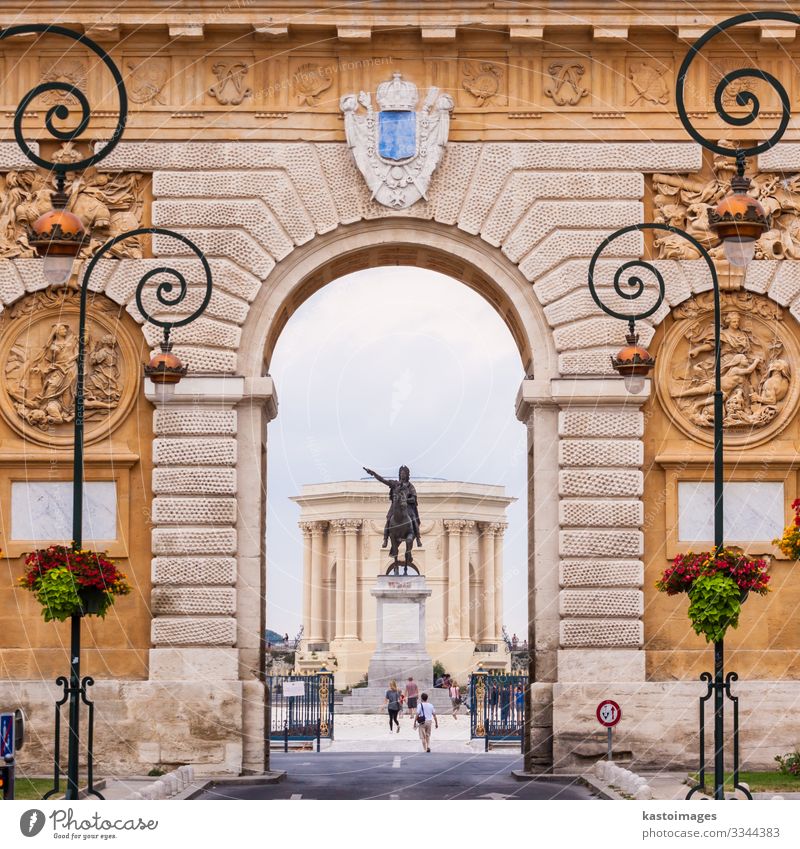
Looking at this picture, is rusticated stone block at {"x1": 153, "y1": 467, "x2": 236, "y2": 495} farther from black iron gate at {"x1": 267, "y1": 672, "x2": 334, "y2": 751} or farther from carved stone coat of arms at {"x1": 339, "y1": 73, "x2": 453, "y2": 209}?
black iron gate at {"x1": 267, "y1": 672, "x2": 334, "y2": 751}

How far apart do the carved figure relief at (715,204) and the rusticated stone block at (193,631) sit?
9077 mm

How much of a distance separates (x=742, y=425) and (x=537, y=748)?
6028 millimetres

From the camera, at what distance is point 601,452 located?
29.3m

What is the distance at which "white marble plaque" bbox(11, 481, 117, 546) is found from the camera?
95.8 feet

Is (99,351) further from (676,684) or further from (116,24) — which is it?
(676,684)

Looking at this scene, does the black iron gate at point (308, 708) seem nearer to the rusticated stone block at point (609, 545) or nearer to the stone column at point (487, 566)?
the rusticated stone block at point (609, 545)

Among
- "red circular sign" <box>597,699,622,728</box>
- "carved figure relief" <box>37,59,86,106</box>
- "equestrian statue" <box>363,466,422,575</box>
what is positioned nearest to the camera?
"red circular sign" <box>597,699,622,728</box>

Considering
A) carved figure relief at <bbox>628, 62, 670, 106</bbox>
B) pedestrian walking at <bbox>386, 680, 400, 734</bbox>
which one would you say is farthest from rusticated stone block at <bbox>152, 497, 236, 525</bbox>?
pedestrian walking at <bbox>386, 680, 400, 734</bbox>

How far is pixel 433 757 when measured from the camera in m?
37.0

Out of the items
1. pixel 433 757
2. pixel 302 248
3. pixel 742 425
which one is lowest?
pixel 433 757

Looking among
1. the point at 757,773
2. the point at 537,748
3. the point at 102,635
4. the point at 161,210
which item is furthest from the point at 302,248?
the point at 757,773

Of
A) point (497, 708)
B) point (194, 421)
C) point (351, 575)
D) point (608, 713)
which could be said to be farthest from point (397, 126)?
point (351, 575)

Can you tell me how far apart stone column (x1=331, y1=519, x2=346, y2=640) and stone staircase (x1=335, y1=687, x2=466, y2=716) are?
2263 cm

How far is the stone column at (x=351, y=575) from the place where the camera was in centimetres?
7788
